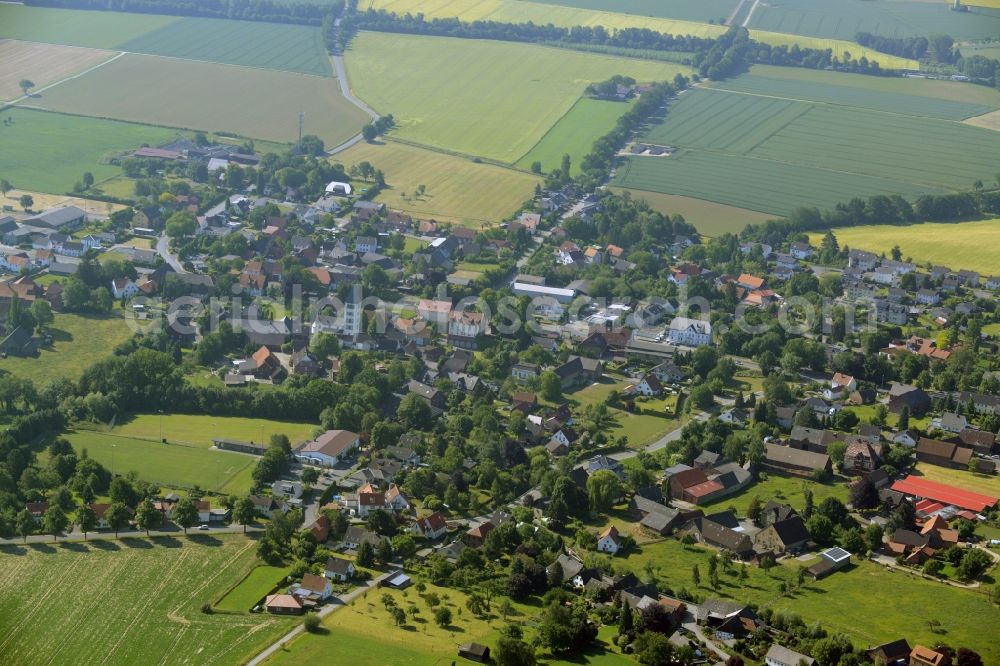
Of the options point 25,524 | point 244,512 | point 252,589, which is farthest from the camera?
point 244,512

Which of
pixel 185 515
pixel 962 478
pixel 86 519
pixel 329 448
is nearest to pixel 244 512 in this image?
pixel 185 515

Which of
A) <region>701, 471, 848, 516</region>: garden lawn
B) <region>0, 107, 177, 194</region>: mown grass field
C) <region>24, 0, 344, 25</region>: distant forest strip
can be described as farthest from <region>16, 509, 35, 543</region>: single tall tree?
<region>24, 0, 344, 25</region>: distant forest strip

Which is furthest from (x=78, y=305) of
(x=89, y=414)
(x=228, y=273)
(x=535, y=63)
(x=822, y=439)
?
(x=535, y=63)

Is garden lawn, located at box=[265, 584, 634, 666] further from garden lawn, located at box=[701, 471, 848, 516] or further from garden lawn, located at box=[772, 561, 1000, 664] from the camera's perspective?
garden lawn, located at box=[701, 471, 848, 516]

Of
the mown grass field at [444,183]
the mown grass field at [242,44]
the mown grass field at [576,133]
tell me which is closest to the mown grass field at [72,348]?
the mown grass field at [444,183]

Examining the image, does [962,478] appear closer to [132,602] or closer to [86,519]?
[132,602]
